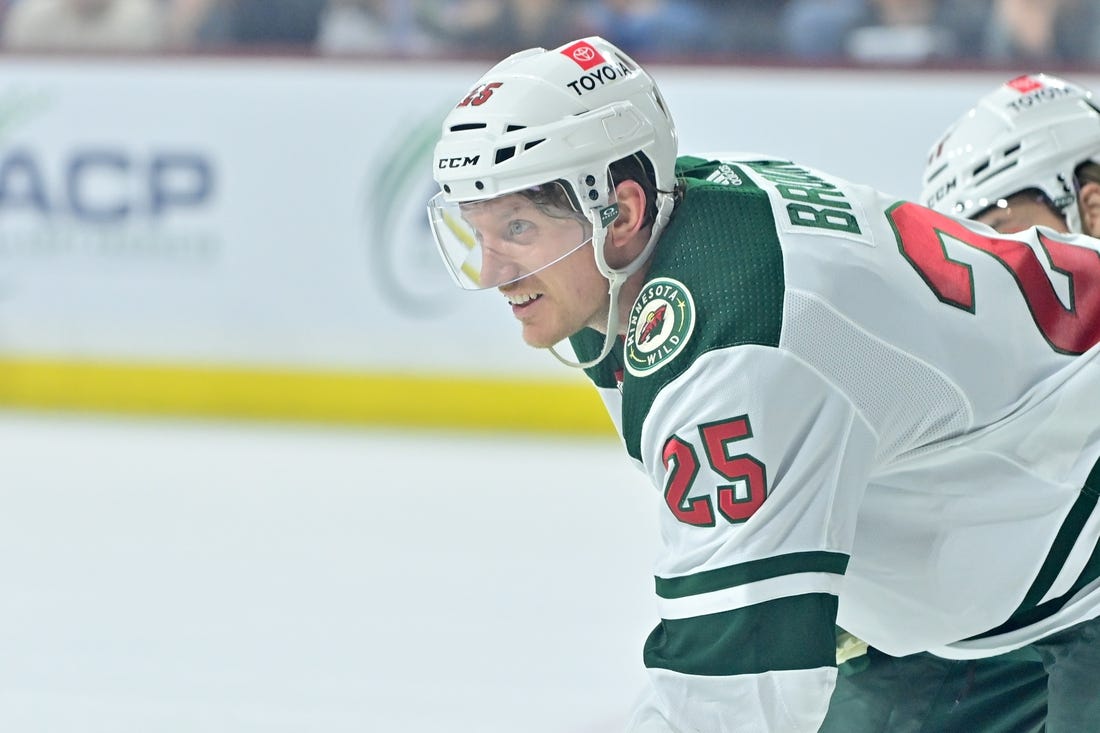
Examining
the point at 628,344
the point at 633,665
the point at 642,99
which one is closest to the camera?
the point at 628,344

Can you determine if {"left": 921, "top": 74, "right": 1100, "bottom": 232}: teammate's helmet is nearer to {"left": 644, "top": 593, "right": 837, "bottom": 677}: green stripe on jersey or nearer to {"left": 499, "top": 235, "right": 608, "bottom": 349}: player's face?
{"left": 499, "top": 235, "right": 608, "bottom": 349}: player's face

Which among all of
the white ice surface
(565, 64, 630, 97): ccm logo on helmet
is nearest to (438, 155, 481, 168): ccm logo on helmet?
(565, 64, 630, 97): ccm logo on helmet

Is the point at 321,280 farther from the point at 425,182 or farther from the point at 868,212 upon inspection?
the point at 868,212

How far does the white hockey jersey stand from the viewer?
1.62 metres

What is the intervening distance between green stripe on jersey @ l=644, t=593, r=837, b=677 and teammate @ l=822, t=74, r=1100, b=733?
747 mm

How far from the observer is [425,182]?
656 cm

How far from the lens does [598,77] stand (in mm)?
1888

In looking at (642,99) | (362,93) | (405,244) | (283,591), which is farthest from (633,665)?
(362,93)

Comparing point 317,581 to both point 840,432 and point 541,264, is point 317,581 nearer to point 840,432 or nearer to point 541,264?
point 541,264

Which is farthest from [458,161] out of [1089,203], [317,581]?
[317,581]

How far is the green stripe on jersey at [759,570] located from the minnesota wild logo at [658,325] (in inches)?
8.7

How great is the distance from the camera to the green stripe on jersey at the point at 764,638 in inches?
63.2

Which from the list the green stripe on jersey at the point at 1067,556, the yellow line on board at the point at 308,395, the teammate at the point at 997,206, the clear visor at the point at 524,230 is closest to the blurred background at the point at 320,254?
the yellow line on board at the point at 308,395

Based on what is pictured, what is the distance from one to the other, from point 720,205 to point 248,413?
17.5ft
